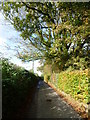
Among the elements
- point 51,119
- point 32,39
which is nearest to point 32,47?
point 32,39

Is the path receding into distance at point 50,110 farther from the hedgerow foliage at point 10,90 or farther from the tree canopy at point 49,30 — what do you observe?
the tree canopy at point 49,30

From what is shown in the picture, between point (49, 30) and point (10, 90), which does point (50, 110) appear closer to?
point (10, 90)

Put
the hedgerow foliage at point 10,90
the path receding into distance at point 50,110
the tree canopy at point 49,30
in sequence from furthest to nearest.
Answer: the tree canopy at point 49,30
the path receding into distance at point 50,110
the hedgerow foliage at point 10,90

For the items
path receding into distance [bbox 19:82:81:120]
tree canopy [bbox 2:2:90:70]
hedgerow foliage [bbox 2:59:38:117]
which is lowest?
path receding into distance [bbox 19:82:81:120]

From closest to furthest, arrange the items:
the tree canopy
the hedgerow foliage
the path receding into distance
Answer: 1. the hedgerow foliage
2. the path receding into distance
3. the tree canopy

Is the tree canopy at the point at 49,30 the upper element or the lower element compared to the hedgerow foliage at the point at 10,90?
upper

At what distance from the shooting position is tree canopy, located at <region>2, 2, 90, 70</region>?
9805mm

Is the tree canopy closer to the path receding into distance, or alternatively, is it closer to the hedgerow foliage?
the path receding into distance

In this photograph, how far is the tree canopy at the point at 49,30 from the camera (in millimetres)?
9805

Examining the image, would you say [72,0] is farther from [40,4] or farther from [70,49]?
[70,49]

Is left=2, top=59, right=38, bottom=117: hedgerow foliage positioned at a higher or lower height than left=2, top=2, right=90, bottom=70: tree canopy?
lower

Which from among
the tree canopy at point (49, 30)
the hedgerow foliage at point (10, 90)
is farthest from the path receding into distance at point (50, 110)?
the tree canopy at point (49, 30)

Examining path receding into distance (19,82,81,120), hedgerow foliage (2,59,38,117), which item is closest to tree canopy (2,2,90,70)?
path receding into distance (19,82,81,120)

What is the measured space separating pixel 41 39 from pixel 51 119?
32.0 ft
